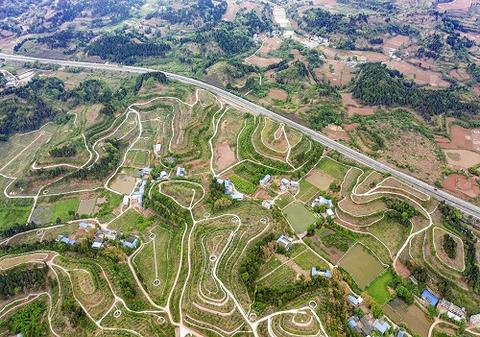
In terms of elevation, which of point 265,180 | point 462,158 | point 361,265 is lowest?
point 462,158

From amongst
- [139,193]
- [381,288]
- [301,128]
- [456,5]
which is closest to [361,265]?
[381,288]

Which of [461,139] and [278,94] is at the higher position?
[278,94]

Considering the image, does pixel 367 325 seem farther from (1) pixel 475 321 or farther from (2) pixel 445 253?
(2) pixel 445 253

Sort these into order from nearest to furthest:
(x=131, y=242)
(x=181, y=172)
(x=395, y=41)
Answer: (x=131, y=242) < (x=181, y=172) < (x=395, y=41)

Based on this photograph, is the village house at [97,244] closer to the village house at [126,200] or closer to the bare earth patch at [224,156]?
the village house at [126,200]

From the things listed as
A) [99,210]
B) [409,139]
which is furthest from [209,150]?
[409,139]

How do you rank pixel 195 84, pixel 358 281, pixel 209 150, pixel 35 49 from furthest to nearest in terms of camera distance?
1. pixel 35 49
2. pixel 195 84
3. pixel 209 150
4. pixel 358 281

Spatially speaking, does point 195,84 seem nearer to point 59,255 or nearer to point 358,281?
point 59,255

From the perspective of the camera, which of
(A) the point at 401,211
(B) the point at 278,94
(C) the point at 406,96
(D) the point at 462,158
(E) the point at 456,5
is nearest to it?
(A) the point at 401,211
